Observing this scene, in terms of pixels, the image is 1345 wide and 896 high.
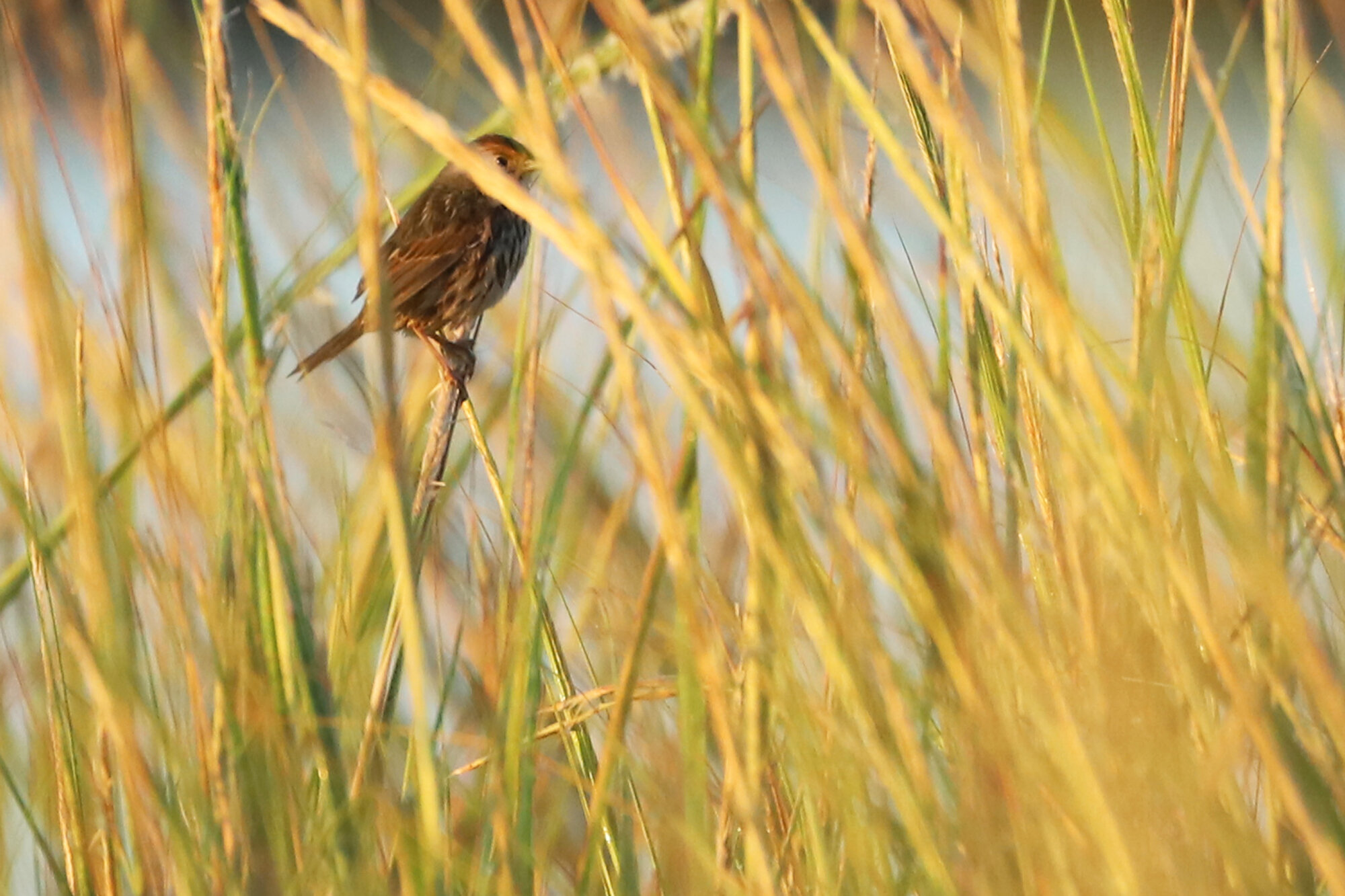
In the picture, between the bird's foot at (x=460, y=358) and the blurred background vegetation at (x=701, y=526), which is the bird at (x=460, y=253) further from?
the blurred background vegetation at (x=701, y=526)

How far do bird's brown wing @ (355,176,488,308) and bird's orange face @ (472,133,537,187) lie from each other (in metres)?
0.10

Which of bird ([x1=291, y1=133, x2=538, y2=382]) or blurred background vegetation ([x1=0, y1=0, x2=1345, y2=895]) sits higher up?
bird ([x1=291, y1=133, x2=538, y2=382])

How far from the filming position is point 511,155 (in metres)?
2.71

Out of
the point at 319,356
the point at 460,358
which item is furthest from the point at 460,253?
the point at 319,356

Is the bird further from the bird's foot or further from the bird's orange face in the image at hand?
the bird's foot

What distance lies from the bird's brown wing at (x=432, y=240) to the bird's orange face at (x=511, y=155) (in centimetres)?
10

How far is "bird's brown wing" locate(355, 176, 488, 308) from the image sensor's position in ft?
8.49

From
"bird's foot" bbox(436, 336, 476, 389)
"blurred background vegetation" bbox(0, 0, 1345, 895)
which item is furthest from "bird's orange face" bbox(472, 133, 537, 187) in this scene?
"blurred background vegetation" bbox(0, 0, 1345, 895)

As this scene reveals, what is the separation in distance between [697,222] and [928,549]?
1.15 feet

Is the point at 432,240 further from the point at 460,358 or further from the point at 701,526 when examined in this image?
the point at 701,526

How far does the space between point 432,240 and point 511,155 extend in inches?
8.8

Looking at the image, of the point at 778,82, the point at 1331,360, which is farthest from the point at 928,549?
the point at 1331,360

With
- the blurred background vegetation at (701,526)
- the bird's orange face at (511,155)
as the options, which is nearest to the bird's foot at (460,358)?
the blurred background vegetation at (701,526)

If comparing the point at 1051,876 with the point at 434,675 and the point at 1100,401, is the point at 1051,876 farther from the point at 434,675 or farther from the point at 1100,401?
the point at 434,675
